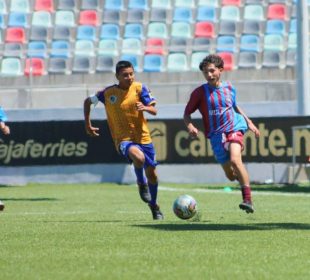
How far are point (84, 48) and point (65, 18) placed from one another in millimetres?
2097

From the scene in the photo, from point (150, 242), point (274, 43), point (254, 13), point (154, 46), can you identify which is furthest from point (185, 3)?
point (150, 242)

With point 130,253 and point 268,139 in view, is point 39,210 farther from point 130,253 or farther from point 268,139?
point 268,139

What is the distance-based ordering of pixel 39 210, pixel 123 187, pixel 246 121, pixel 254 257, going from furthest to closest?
pixel 123 187, pixel 39 210, pixel 246 121, pixel 254 257

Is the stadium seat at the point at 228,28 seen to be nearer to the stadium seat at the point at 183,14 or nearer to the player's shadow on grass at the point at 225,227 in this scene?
the stadium seat at the point at 183,14

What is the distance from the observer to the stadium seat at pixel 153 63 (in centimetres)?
3181

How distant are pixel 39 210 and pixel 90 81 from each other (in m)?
14.6

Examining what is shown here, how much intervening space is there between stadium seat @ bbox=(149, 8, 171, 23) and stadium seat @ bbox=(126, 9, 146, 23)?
27 centimetres

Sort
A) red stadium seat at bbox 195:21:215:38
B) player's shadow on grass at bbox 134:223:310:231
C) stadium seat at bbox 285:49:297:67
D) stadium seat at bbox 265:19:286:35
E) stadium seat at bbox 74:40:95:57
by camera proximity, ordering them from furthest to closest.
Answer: red stadium seat at bbox 195:21:215:38
stadium seat at bbox 265:19:286:35
stadium seat at bbox 74:40:95:57
stadium seat at bbox 285:49:297:67
player's shadow on grass at bbox 134:223:310:231

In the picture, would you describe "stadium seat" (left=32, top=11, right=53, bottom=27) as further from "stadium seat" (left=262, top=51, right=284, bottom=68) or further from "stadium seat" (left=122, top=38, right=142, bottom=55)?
"stadium seat" (left=262, top=51, right=284, bottom=68)

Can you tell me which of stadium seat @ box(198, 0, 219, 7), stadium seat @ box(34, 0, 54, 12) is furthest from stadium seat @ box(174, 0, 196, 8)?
stadium seat @ box(34, 0, 54, 12)

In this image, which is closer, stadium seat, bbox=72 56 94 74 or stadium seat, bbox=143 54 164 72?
stadium seat, bbox=143 54 164 72

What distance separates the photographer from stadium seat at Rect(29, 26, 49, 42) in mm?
34094

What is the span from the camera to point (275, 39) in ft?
106

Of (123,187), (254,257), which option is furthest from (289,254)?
(123,187)
